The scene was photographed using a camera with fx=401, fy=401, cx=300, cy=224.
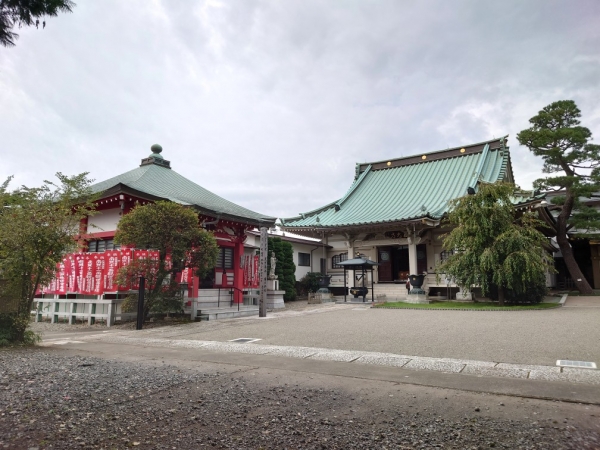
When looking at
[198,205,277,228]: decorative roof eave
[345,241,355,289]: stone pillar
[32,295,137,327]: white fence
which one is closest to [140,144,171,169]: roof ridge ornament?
[198,205,277,228]: decorative roof eave

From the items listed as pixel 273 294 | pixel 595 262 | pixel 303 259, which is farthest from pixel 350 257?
pixel 595 262

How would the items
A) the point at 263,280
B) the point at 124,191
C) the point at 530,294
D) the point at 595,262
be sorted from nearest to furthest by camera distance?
the point at 124,191
the point at 263,280
the point at 530,294
the point at 595,262

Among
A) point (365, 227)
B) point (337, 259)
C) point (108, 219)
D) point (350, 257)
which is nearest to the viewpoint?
point (108, 219)

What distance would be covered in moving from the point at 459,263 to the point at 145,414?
13402 mm

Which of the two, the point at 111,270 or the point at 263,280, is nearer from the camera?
the point at 111,270

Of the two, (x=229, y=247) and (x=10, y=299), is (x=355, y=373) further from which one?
(x=229, y=247)

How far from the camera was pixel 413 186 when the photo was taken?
974 inches

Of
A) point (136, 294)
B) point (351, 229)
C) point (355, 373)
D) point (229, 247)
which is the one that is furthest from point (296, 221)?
point (355, 373)

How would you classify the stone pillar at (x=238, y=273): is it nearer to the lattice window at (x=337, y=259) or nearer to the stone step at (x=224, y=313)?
the stone step at (x=224, y=313)

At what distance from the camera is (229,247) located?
52.3 feet

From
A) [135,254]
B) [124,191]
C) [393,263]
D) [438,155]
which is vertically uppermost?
[438,155]

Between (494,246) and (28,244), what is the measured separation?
13816 mm

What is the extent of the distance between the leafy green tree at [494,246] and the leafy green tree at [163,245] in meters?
9.23

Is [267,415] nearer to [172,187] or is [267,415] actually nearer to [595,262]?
[172,187]
